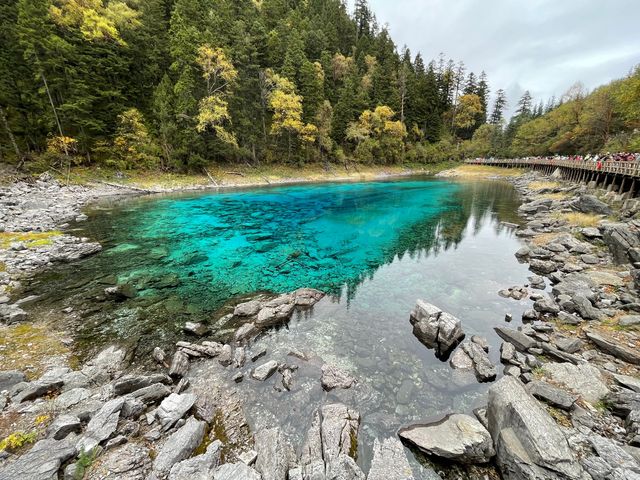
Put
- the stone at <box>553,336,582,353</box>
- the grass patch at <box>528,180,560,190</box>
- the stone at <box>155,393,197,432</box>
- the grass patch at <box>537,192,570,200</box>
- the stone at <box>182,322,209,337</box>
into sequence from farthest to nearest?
1. the grass patch at <box>528,180,560,190</box>
2. the grass patch at <box>537,192,570,200</box>
3. the stone at <box>182,322,209,337</box>
4. the stone at <box>553,336,582,353</box>
5. the stone at <box>155,393,197,432</box>

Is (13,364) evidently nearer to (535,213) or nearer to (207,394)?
(207,394)

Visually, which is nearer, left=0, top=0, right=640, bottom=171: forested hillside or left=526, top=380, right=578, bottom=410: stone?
left=526, top=380, right=578, bottom=410: stone

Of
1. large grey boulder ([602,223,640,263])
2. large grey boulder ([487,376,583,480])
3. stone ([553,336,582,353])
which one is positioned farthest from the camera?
large grey boulder ([602,223,640,263])

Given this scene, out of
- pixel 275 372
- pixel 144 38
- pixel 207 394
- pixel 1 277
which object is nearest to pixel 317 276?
pixel 275 372

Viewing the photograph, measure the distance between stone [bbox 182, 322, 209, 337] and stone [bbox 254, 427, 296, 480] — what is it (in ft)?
13.4

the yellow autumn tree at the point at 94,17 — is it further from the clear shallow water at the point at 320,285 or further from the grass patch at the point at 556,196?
the grass patch at the point at 556,196

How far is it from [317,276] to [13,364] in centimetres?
939

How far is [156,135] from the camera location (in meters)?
37.6

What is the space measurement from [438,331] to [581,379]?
2.94 meters

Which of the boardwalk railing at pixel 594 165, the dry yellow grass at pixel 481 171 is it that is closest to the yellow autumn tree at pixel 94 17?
the boardwalk railing at pixel 594 165

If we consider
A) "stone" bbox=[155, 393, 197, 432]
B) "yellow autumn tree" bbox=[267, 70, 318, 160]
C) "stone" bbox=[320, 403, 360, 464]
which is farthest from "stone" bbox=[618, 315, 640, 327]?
"yellow autumn tree" bbox=[267, 70, 318, 160]

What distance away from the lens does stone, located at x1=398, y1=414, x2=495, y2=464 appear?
430 centimetres

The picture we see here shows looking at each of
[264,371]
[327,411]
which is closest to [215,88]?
[264,371]

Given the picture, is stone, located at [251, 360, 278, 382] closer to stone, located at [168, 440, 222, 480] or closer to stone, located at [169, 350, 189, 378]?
stone, located at [169, 350, 189, 378]
